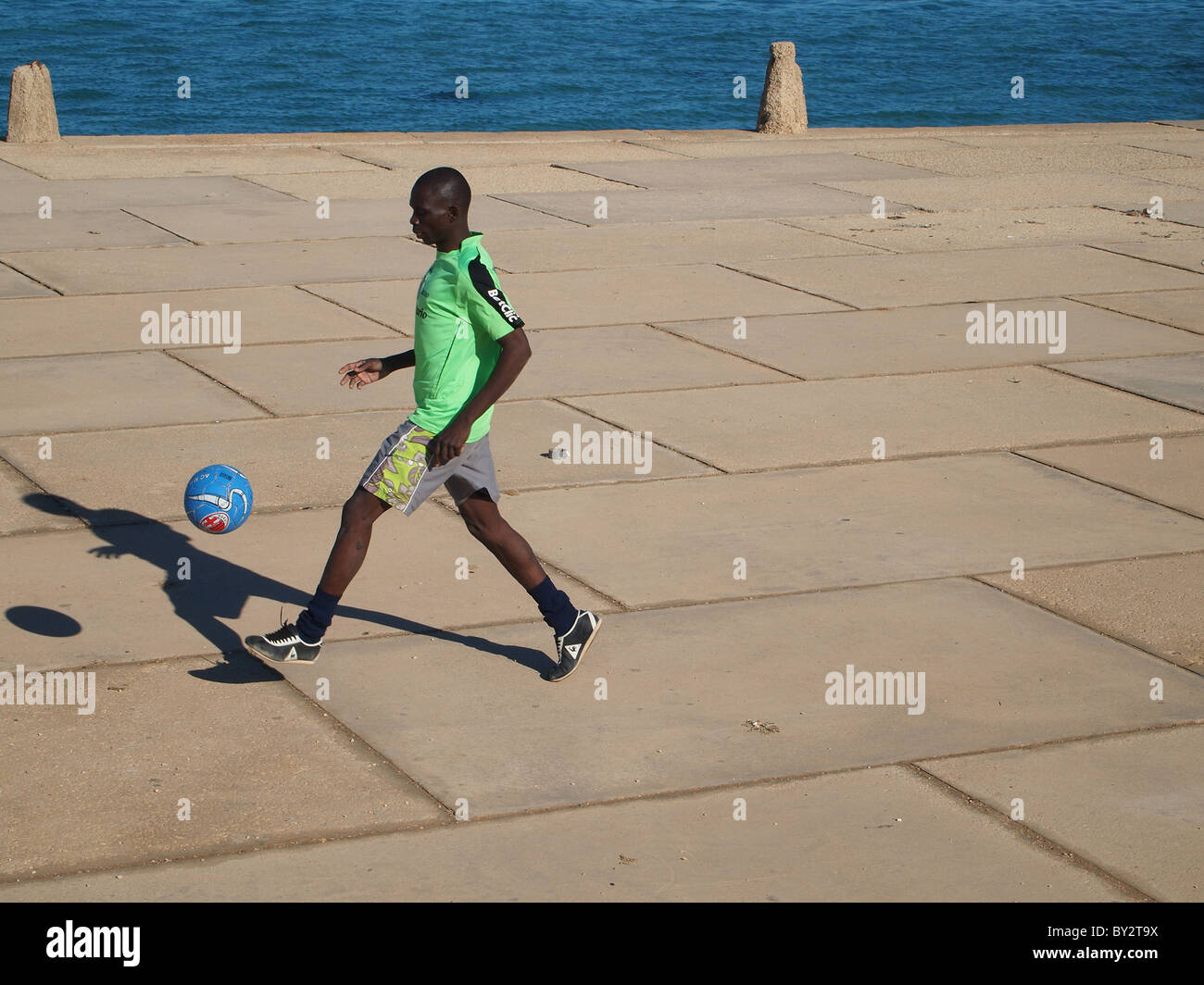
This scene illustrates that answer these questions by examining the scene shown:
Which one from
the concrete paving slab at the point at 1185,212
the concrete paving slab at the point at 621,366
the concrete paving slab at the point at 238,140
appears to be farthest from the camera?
the concrete paving slab at the point at 238,140

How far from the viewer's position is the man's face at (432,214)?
16.8ft

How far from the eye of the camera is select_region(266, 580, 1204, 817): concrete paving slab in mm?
4953

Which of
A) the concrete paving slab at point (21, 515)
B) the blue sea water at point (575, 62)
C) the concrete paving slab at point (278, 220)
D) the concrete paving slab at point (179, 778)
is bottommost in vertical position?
the concrete paving slab at point (179, 778)

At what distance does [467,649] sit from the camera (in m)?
5.80

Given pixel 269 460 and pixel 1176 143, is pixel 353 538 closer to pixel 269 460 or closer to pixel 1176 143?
pixel 269 460

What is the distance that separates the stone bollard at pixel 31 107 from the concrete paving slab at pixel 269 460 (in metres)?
10.4

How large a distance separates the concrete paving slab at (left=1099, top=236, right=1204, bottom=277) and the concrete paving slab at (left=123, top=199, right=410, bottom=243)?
605 centimetres

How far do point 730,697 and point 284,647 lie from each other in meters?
1.53

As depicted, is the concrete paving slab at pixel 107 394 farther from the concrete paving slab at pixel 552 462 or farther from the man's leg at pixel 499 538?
the man's leg at pixel 499 538

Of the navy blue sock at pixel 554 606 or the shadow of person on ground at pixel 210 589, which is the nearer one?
the navy blue sock at pixel 554 606

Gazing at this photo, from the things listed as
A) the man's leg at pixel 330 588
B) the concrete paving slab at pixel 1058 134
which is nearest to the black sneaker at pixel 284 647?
the man's leg at pixel 330 588

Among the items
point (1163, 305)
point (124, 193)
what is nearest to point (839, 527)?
point (1163, 305)

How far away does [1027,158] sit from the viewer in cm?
1833

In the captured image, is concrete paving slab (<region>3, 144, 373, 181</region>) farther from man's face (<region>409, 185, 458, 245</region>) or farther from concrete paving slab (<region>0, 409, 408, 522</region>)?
man's face (<region>409, 185, 458, 245</region>)
